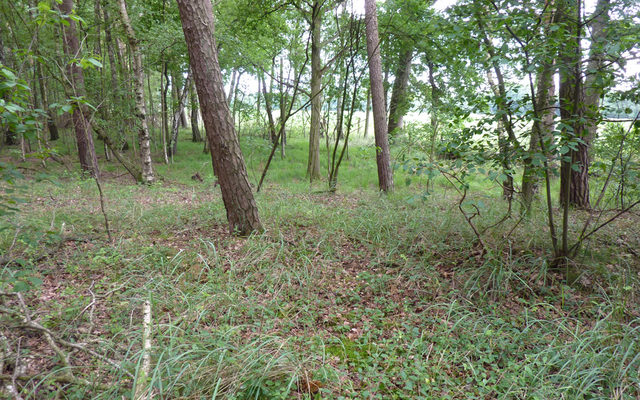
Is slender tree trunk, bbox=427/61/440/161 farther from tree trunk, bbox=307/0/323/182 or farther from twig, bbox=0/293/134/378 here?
twig, bbox=0/293/134/378

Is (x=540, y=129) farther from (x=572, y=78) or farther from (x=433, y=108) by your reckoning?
(x=433, y=108)

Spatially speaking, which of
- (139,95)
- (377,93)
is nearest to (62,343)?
(377,93)

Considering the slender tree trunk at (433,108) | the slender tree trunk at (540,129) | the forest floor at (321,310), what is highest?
the slender tree trunk at (433,108)

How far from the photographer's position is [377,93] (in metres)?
8.03

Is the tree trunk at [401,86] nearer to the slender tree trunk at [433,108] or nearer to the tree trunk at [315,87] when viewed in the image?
the slender tree trunk at [433,108]

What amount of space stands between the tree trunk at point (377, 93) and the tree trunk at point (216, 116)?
13.4ft

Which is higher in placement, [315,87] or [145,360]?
[315,87]

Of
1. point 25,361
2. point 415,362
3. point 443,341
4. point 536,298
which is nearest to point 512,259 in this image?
point 536,298

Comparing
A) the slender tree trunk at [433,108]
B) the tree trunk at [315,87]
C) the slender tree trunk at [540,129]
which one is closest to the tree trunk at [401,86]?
the slender tree trunk at [433,108]

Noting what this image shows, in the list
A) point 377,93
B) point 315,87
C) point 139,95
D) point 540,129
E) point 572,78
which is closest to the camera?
point 572,78

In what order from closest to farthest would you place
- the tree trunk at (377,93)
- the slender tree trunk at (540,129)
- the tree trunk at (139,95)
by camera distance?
the slender tree trunk at (540,129) → the tree trunk at (377,93) → the tree trunk at (139,95)

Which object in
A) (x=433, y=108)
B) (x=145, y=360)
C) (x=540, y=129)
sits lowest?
(x=145, y=360)

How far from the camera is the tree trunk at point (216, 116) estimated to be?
14.1 feet

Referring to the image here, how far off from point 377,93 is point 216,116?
4.76 meters
